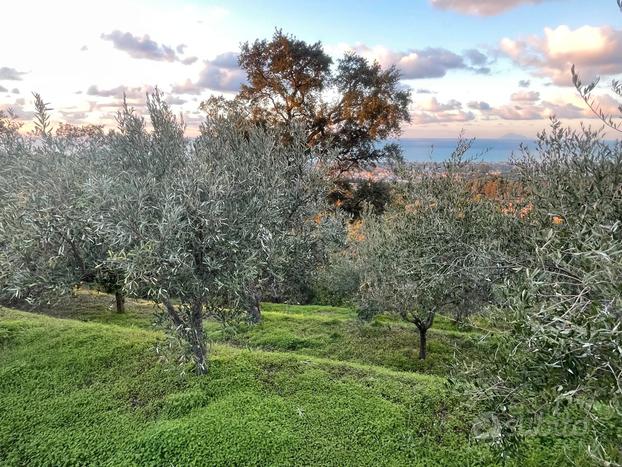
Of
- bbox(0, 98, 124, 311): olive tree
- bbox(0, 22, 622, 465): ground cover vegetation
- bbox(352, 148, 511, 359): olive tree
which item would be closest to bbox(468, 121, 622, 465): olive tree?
bbox(0, 22, 622, 465): ground cover vegetation

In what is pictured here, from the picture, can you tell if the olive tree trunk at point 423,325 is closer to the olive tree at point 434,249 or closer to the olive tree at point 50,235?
the olive tree at point 434,249

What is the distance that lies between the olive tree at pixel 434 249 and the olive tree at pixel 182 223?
3.82 meters

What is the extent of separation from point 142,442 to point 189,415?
1162mm

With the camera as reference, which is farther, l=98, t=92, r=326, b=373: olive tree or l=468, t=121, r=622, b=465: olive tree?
l=98, t=92, r=326, b=373: olive tree

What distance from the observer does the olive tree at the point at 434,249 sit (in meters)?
8.77

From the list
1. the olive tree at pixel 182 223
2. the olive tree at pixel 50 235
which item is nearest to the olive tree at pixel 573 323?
the olive tree at pixel 182 223

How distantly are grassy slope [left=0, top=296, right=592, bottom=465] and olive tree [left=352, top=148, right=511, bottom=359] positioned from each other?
9.66ft

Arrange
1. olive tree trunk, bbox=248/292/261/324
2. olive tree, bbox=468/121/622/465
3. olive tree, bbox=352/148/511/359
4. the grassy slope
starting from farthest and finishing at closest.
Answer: olive tree trunk, bbox=248/292/261/324 → the grassy slope → olive tree, bbox=352/148/511/359 → olive tree, bbox=468/121/622/465

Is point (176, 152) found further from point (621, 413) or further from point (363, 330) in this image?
point (363, 330)

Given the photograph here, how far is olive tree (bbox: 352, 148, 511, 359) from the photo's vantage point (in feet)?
28.8

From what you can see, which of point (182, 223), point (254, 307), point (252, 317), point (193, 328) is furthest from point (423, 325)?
point (182, 223)

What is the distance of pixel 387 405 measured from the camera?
1027 centimetres

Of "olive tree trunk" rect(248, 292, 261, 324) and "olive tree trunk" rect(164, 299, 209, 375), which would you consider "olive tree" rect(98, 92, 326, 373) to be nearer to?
"olive tree trunk" rect(164, 299, 209, 375)

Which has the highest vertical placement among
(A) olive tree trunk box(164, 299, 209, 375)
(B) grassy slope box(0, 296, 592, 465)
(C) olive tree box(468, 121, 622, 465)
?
(C) olive tree box(468, 121, 622, 465)
